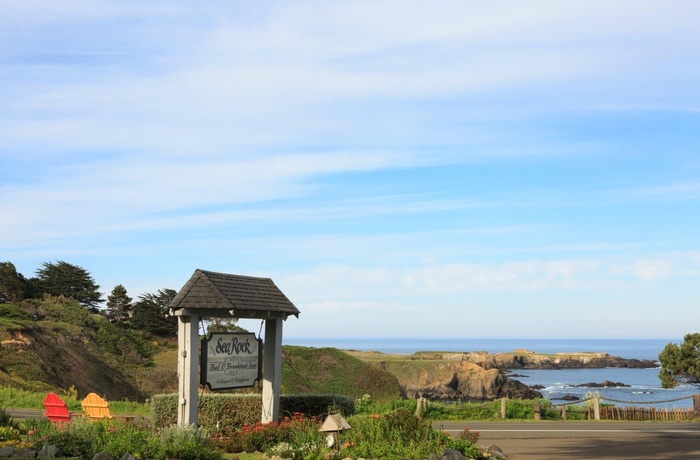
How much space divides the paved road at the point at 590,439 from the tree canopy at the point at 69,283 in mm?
55132

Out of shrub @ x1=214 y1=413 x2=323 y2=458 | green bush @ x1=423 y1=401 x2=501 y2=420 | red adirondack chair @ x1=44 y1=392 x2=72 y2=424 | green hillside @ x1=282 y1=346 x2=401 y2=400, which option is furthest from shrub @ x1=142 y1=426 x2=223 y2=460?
green hillside @ x1=282 y1=346 x2=401 y2=400

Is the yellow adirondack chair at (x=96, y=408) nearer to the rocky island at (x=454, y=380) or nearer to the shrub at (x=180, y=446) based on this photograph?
the shrub at (x=180, y=446)

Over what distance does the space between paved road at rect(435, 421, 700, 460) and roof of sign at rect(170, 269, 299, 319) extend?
19.4 ft

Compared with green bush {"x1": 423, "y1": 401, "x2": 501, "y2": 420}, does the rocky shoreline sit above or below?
below

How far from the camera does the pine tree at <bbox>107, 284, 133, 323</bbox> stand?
7144cm

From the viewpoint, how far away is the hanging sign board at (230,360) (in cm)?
1900

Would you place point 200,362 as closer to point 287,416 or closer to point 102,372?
point 287,416

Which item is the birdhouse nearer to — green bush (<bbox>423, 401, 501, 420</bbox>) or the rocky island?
green bush (<bbox>423, 401, 501, 420</bbox>)

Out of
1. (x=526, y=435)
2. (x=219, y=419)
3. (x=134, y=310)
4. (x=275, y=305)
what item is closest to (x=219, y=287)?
(x=275, y=305)

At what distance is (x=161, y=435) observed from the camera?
656 inches

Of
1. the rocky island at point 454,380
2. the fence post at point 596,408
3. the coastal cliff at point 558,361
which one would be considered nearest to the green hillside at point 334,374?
the fence post at point 596,408

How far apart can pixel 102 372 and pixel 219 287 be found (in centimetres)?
3605

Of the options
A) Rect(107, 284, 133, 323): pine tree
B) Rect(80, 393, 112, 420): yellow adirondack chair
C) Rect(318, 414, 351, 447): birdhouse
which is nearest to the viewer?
Rect(318, 414, 351, 447): birdhouse

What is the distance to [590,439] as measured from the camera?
21.9 meters
